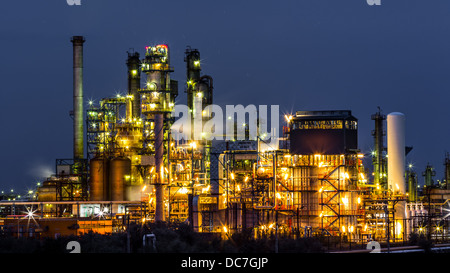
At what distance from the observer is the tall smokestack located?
3287 inches

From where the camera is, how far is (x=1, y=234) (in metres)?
54.3

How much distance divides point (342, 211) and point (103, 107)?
36034 mm

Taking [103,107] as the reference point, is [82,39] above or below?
above

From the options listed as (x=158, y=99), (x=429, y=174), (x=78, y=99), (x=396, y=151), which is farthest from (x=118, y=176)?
(x=429, y=174)

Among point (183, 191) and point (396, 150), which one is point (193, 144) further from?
point (396, 150)

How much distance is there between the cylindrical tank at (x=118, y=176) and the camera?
7375 centimetres

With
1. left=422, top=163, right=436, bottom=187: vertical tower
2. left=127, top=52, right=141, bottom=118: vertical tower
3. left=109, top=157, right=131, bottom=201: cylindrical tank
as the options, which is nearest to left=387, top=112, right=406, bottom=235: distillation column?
left=109, top=157, right=131, bottom=201: cylindrical tank

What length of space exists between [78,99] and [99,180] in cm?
1304

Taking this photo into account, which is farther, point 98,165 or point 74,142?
point 74,142

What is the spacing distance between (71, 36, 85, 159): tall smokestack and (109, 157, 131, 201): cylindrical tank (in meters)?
9.91

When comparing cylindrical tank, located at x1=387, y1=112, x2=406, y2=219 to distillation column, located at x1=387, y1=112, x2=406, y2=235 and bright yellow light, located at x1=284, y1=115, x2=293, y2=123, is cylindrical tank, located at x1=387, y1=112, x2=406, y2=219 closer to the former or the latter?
distillation column, located at x1=387, y1=112, x2=406, y2=235
